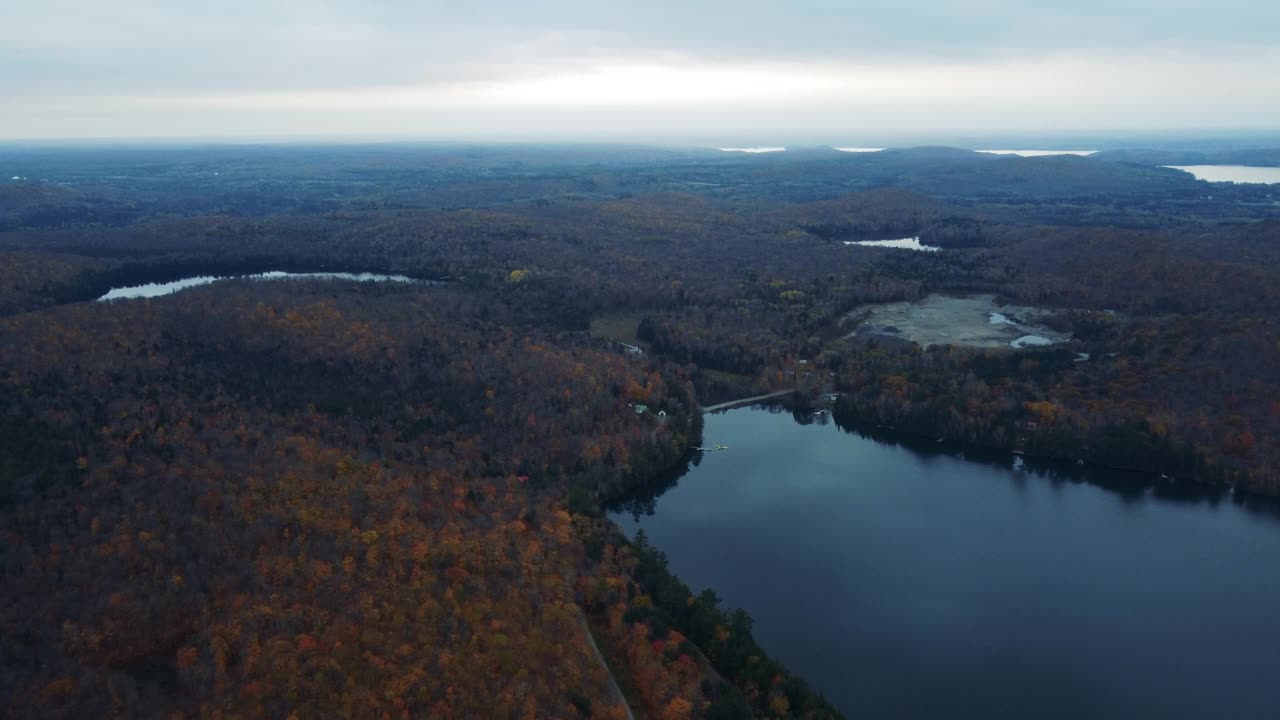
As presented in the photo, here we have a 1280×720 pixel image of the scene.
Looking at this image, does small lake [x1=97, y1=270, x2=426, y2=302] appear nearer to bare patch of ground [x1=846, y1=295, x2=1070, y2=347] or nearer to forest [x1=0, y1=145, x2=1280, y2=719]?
forest [x1=0, y1=145, x2=1280, y2=719]

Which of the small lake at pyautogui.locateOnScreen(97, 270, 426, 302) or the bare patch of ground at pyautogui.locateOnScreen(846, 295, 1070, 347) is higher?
the small lake at pyautogui.locateOnScreen(97, 270, 426, 302)

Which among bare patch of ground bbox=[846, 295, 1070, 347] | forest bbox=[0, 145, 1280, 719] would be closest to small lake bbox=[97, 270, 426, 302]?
forest bbox=[0, 145, 1280, 719]

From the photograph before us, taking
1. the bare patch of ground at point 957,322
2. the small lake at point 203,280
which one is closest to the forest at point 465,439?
the bare patch of ground at point 957,322

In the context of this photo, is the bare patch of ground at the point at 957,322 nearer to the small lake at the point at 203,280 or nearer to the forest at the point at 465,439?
the forest at the point at 465,439

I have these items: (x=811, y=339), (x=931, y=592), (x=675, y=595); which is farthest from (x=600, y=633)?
(x=811, y=339)

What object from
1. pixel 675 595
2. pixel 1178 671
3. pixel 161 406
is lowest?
pixel 1178 671

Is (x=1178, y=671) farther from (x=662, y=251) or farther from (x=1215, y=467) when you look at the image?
(x=662, y=251)
